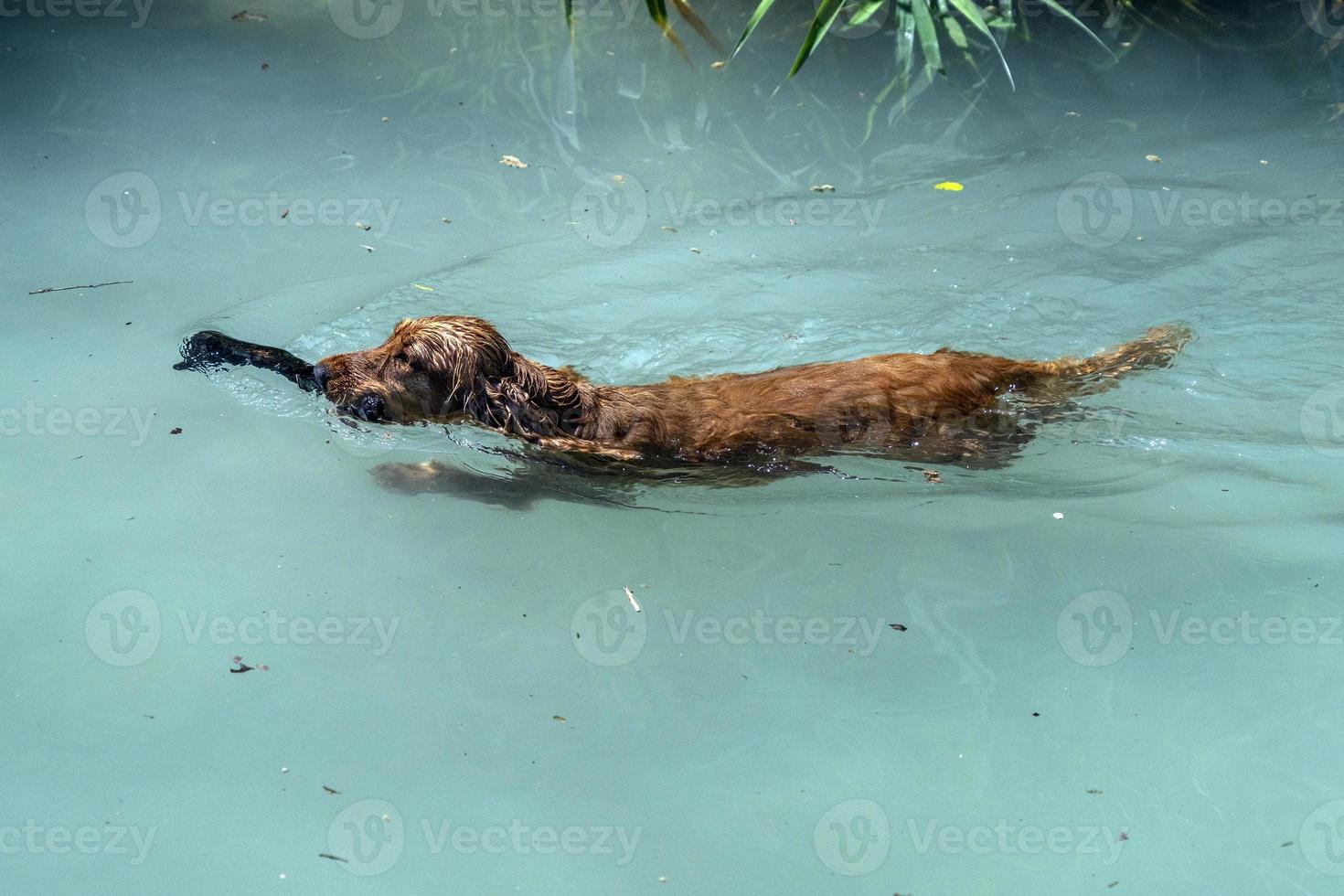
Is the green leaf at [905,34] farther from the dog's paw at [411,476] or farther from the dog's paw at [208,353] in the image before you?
the dog's paw at [208,353]

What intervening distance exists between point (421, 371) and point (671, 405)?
→ 51.4 inches

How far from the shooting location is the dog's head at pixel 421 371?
560cm

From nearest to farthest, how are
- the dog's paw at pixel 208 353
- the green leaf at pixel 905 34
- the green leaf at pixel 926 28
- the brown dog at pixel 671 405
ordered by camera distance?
the brown dog at pixel 671 405 → the dog's paw at pixel 208 353 → the green leaf at pixel 926 28 → the green leaf at pixel 905 34

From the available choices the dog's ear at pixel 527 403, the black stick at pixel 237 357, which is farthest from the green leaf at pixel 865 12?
the black stick at pixel 237 357

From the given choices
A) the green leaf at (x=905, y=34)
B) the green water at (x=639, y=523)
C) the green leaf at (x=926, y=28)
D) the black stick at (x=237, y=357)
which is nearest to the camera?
the green water at (x=639, y=523)

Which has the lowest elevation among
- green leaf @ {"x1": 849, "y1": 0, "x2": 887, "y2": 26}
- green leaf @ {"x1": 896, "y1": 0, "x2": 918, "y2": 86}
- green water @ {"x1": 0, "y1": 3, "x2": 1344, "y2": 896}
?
green water @ {"x1": 0, "y1": 3, "x2": 1344, "y2": 896}

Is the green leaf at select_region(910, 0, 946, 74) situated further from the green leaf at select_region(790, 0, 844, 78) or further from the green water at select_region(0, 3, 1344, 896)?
the green leaf at select_region(790, 0, 844, 78)

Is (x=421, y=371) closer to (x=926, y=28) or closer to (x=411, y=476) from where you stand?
(x=411, y=476)

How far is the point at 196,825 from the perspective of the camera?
13.4 feet

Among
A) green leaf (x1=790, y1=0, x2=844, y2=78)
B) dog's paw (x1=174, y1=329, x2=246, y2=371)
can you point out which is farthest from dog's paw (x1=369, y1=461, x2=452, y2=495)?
green leaf (x1=790, y1=0, x2=844, y2=78)

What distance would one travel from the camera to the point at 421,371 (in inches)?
221

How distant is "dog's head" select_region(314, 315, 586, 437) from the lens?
561 cm

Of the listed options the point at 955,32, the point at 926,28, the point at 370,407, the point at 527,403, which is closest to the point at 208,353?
the point at 370,407

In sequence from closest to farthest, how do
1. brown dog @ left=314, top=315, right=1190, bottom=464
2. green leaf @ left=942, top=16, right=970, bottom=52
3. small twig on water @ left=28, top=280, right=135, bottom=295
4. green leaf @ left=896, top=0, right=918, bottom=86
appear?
brown dog @ left=314, top=315, right=1190, bottom=464 → small twig on water @ left=28, top=280, right=135, bottom=295 → green leaf @ left=896, top=0, right=918, bottom=86 → green leaf @ left=942, top=16, right=970, bottom=52
